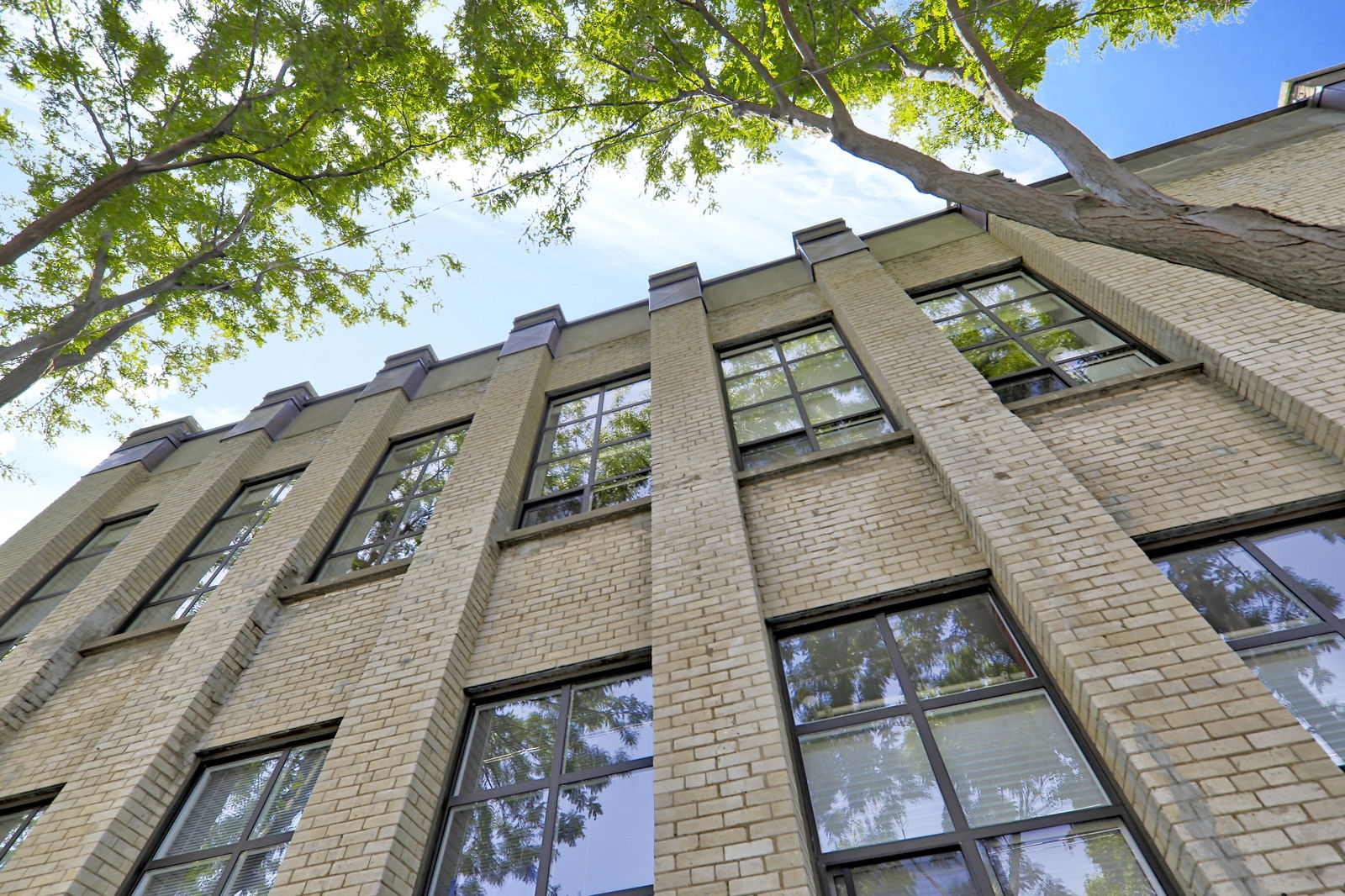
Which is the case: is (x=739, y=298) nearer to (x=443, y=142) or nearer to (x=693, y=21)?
(x=693, y=21)

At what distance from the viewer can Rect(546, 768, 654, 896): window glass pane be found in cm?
404

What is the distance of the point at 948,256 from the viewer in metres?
9.02

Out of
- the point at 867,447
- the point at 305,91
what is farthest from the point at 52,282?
the point at 867,447

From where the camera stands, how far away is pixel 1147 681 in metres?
3.50

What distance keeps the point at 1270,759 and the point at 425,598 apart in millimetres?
5757

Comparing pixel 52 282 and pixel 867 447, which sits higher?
pixel 52 282

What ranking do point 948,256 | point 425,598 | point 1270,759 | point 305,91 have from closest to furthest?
point 1270,759 < point 425,598 < point 305,91 < point 948,256

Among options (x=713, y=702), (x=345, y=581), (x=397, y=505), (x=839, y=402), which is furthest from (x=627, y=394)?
(x=713, y=702)

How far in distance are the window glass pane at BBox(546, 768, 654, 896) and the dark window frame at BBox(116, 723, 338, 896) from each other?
212cm

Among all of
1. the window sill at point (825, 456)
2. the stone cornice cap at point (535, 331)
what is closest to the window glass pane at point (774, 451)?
the window sill at point (825, 456)

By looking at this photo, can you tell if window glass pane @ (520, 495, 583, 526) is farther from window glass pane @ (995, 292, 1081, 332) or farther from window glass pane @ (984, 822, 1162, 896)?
window glass pane @ (995, 292, 1081, 332)

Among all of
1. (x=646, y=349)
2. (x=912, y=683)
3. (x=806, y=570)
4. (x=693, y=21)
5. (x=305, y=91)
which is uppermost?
(x=693, y=21)

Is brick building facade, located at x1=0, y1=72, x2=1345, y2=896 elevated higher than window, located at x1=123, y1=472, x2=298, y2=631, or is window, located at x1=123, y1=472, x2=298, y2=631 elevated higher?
A: window, located at x1=123, y1=472, x2=298, y2=631

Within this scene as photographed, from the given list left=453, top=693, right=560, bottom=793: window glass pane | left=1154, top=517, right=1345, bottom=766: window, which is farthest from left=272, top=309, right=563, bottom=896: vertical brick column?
left=1154, top=517, right=1345, bottom=766: window
